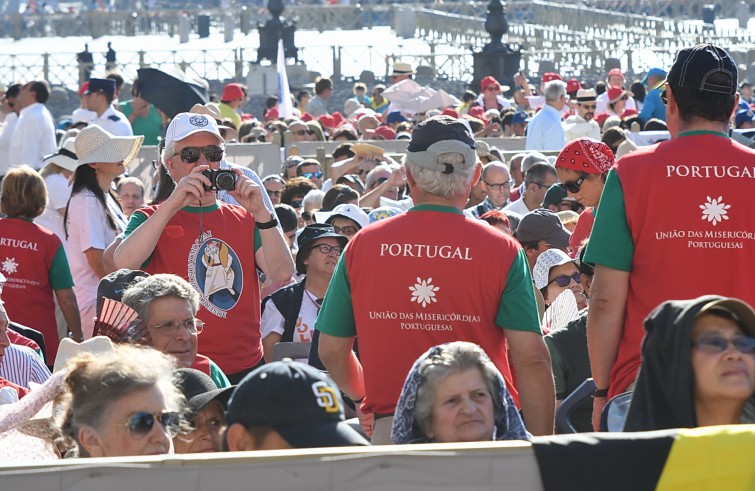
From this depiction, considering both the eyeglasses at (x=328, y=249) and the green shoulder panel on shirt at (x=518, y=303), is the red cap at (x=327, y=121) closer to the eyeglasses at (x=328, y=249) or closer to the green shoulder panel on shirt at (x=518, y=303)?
the eyeglasses at (x=328, y=249)

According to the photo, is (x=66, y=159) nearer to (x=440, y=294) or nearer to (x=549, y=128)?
(x=440, y=294)

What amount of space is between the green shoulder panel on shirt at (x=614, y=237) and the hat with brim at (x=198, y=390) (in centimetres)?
115

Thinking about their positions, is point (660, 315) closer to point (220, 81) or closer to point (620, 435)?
Result: point (620, 435)

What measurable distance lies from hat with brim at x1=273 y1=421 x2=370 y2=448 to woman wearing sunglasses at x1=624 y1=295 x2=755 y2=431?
2.47ft

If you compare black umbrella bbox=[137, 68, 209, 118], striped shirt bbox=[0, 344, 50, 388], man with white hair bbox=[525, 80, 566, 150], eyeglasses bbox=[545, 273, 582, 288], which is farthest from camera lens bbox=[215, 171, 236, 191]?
man with white hair bbox=[525, 80, 566, 150]

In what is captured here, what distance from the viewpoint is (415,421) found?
4039 mm

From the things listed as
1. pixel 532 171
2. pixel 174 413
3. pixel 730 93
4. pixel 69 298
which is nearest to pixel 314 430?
pixel 174 413

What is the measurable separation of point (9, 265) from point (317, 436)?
4547 mm

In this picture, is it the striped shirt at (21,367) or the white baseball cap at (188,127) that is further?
the white baseball cap at (188,127)

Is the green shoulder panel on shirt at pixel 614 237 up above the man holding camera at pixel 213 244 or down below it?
above

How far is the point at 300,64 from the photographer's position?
116 feet

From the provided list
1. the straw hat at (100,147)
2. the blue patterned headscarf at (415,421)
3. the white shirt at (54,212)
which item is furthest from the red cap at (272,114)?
the blue patterned headscarf at (415,421)

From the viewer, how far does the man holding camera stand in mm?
5871

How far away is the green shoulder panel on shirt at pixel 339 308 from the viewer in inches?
186
